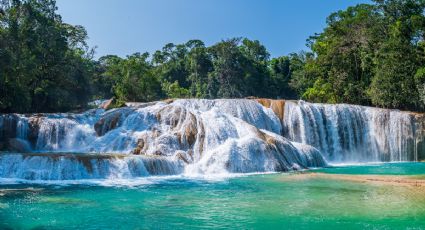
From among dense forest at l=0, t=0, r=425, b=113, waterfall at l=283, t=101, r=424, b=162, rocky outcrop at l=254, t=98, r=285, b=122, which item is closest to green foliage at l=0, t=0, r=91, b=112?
dense forest at l=0, t=0, r=425, b=113

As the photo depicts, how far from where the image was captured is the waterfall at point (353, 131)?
3372cm

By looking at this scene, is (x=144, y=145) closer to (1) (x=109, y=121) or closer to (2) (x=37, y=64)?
(1) (x=109, y=121)

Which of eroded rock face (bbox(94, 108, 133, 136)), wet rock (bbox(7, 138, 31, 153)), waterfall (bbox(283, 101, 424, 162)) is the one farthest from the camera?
waterfall (bbox(283, 101, 424, 162))

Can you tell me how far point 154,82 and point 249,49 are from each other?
28.3 meters

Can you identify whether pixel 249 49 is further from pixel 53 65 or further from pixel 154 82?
pixel 53 65

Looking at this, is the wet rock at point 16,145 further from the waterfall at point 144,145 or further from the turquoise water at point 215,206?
the turquoise water at point 215,206

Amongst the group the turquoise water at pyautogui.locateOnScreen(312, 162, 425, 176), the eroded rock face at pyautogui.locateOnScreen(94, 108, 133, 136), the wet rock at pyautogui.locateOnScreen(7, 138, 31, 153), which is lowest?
the turquoise water at pyautogui.locateOnScreen(312, 162, 425, 176)

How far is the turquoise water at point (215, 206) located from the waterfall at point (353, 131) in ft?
48.5

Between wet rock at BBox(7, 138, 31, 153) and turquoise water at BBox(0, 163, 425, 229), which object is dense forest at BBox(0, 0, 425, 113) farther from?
turquoise water at BBox(0, 163, 425, 229)

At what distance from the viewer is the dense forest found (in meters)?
33.8

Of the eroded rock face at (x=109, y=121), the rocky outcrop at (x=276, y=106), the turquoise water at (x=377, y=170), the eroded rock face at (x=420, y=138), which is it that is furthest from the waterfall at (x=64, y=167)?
the eroded rock face at (x=420, y=138)

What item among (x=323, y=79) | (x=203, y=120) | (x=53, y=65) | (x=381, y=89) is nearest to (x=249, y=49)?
(x=323, y=79)

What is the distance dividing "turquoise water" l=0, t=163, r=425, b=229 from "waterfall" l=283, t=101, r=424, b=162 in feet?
48.5

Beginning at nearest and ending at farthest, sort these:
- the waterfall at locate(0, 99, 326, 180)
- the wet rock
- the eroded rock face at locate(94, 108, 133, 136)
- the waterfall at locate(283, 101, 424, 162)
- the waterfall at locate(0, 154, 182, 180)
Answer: the waterfall at locate(0, 154, 182, 180), the waterfall at locate(0, 99, 326, 180), the wet rock, the eroded rock face at locate(94, 108, 133, 136), the waterfall at locate(283, 101, 424, 162)
